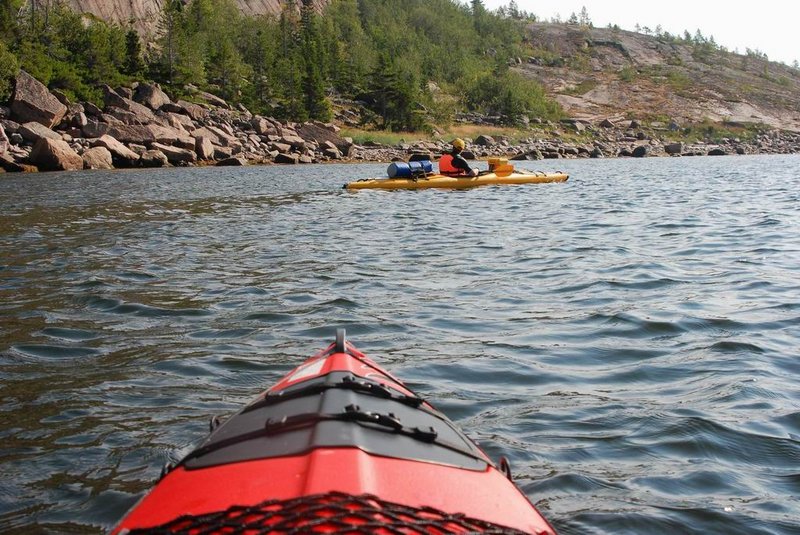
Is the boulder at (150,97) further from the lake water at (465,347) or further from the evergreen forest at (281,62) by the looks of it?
the lake water at (465,347)

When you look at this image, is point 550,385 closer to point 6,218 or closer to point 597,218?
point 597,218

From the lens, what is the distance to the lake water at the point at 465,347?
3904 millimetres

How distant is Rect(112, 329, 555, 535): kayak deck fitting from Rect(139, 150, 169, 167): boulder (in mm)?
33124

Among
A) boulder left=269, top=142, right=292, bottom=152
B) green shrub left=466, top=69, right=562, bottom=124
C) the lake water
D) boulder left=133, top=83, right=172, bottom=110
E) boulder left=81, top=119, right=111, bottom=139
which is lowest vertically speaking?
the lake water

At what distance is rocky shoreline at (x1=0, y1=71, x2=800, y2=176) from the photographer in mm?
31953

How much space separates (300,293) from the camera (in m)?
8.25

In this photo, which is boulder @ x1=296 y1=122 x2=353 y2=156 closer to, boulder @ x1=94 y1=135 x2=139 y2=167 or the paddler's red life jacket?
boulder @ x1=94 y1=135 x2=139 y2=167

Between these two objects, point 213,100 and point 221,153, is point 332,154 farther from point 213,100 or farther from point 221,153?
point 213,100

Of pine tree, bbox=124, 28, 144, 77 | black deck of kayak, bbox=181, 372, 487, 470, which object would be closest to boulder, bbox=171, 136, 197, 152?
pine tree, bbox=124, 28, 144, 77

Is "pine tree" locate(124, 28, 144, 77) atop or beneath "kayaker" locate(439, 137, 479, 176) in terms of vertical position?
atop

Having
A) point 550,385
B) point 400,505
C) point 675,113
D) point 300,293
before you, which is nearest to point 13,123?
point 300,293

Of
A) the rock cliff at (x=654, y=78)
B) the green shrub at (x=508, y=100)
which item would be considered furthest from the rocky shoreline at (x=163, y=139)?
the rock cliff at (x=654, y=78)

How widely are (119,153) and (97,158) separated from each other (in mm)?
1564

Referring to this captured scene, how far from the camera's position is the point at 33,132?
112 feet
